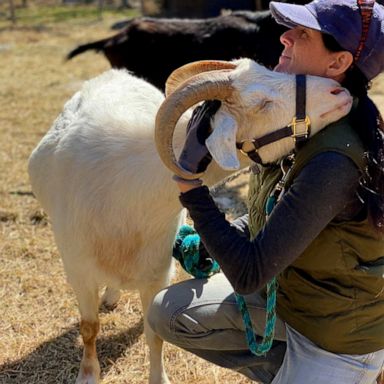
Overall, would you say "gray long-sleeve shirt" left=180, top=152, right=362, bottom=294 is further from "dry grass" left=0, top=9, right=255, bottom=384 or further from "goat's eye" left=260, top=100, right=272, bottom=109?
"dry grass" left=0, top=9, right=255, bottom=384

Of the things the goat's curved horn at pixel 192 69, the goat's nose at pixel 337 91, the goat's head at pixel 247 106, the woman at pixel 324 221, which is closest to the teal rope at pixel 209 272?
the woman at pixel 324 221

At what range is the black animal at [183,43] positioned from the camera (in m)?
6.46

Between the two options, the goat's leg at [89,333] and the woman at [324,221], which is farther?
the goat's leg at [89,333]

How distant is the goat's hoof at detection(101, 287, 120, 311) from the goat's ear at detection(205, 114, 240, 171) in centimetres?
218

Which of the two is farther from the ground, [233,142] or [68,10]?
[233,142]

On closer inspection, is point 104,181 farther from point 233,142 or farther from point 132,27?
point 132,27

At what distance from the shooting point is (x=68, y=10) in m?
24.5

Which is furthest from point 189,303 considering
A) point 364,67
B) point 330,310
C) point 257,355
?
point 364,67

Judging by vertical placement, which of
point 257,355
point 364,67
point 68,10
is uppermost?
point 364,67

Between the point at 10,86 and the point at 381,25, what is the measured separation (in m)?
9.31

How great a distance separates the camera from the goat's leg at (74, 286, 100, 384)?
3199 millimetres

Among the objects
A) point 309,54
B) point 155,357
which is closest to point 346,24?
point 309,54

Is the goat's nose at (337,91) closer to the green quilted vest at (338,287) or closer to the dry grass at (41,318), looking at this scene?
the green quilted vest at (338,287)

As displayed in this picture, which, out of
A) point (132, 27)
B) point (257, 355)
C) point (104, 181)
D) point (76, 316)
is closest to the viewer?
point (257, 355)
